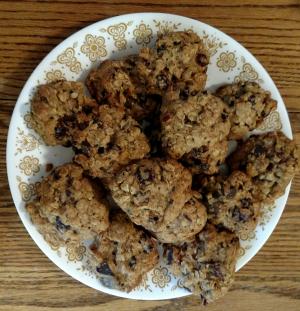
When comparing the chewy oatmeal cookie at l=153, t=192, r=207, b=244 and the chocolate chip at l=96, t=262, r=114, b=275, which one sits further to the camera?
the chocolate chip at l=96, t=262, r=114, b=275

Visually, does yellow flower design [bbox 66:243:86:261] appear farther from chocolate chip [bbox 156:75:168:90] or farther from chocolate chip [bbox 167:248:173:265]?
chocolate chip [bbox 156:75:168:90]

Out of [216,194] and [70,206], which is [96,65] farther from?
[216,194]

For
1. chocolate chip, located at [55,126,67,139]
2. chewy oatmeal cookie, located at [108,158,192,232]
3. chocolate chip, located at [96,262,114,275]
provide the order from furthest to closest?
chocolate chip, located at [96,262,114,275] < chocolate chip, located at [55,126,67,139] < chewy oatmeal cookie, located at [108,158,192,232]

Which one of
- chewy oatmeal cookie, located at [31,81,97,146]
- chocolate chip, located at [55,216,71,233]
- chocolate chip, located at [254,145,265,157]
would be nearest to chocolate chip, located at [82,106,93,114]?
chewy oatmeal cookie, located at [31,81,97,146]

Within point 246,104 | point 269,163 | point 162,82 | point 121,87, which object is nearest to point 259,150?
point 269,163

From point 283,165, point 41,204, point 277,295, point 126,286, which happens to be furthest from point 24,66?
point 277,295

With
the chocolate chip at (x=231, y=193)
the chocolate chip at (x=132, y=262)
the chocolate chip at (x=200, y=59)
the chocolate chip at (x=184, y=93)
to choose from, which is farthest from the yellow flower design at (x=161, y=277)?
the chocolate chip at (x=200, y=59)

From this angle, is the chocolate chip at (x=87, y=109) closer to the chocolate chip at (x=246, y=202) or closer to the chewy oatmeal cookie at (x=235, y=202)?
the chewy oatmeal cookie at (x=235, y=202)

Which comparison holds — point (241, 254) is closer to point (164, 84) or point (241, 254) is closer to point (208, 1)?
point (164, 84)
